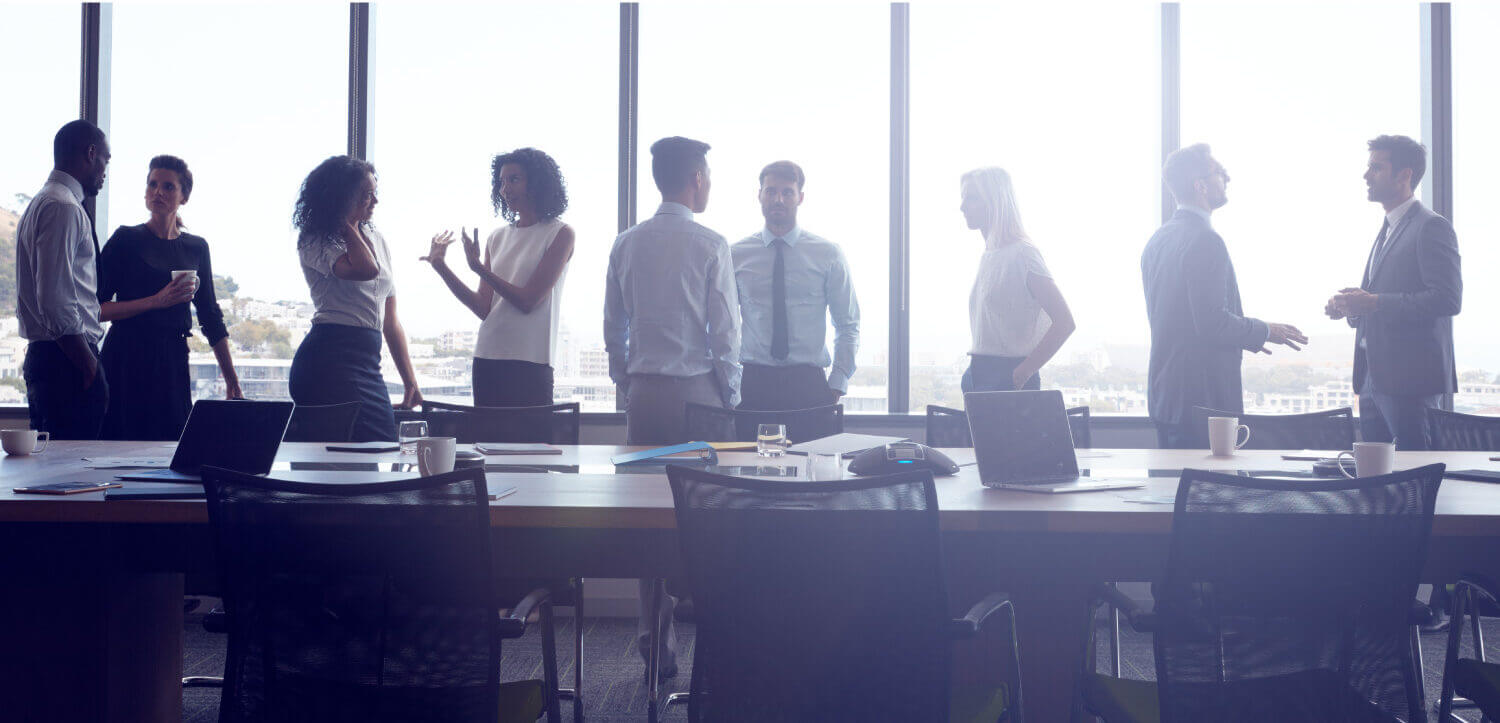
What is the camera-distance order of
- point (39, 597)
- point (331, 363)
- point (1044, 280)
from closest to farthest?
point (39, 597)
point (331, 363)
point (1044, 280)

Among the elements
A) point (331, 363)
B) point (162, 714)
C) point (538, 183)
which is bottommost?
point (162, 714)

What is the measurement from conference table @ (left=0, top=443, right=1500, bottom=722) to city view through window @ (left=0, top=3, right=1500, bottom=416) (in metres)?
2.51

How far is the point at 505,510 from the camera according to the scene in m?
1.67

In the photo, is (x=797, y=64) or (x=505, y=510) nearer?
(x=505, y=510)

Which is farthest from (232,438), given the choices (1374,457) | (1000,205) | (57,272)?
(1000,205)

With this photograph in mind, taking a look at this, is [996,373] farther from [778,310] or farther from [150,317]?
[150,317]

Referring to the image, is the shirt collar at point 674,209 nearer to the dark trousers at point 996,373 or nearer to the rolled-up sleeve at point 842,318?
the rolled-up sleeve at point 842,318

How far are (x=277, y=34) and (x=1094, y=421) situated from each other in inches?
174

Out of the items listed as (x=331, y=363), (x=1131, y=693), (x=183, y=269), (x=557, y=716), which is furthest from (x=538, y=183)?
(x=1131, y=693)

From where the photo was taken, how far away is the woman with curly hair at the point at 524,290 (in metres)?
3.44

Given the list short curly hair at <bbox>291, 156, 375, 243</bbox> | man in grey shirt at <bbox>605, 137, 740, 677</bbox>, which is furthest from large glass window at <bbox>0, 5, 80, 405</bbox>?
man in grey shirt at <bbox>605, 137, 740, 677</bbox>

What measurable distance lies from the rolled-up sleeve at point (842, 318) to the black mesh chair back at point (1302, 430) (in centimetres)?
141

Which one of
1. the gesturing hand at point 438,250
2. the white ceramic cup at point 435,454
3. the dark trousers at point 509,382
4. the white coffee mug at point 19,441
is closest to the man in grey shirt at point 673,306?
the dark trousers at point 509,382

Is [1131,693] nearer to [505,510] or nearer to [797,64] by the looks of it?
[505,510]
